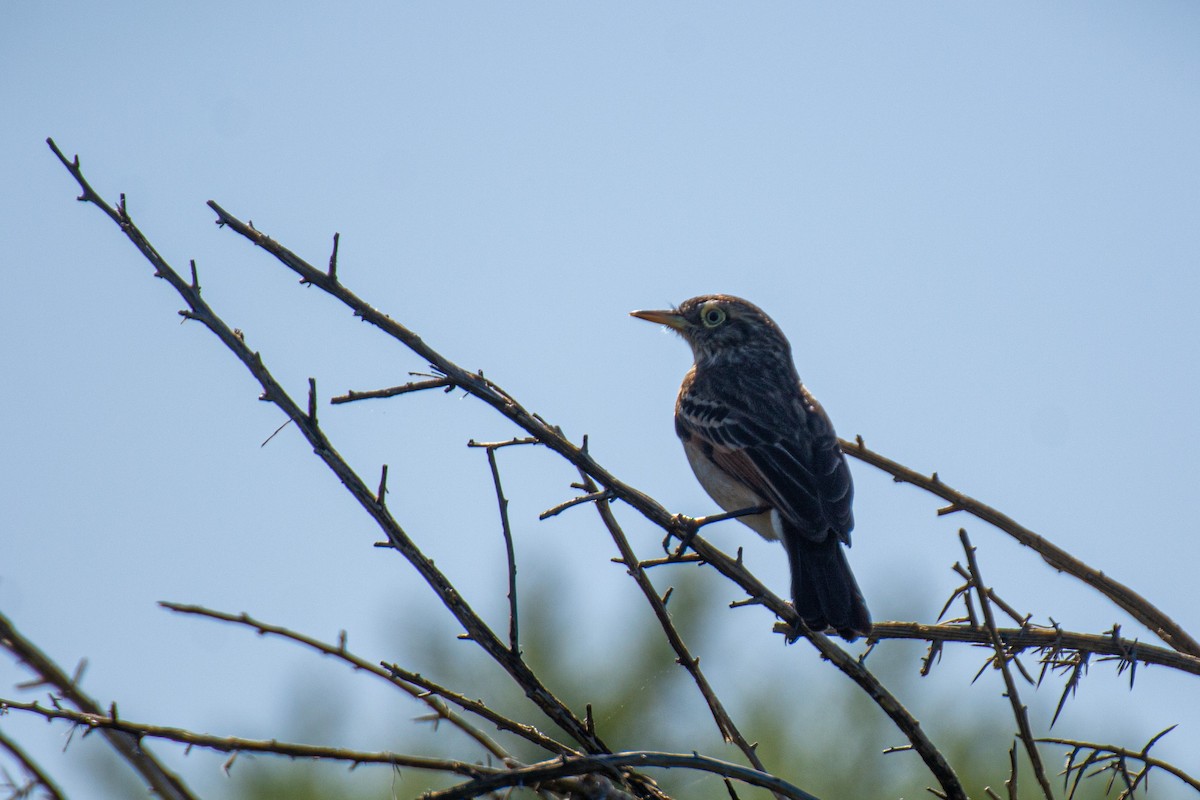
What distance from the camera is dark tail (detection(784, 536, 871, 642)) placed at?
4559 mm

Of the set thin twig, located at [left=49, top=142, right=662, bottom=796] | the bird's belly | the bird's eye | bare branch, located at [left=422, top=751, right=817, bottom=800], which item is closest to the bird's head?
the bird's eye

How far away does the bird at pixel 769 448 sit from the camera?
5.06 m

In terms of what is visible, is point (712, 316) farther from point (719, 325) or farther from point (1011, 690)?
point (1011, 690)

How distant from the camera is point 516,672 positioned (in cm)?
251

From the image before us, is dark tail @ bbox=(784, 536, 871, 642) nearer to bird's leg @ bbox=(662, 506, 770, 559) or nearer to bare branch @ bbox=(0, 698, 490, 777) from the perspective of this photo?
bird's leg @ bbox=(662, 506, 770, 559)

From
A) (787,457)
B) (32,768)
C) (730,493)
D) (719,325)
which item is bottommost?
(32,768)

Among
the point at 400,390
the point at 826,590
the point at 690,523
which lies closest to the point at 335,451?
the point at 400,390

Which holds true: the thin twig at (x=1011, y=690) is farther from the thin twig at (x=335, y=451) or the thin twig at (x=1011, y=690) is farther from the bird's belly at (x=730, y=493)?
the bird's belly at (x=730, y=493)

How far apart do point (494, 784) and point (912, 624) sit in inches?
64.8

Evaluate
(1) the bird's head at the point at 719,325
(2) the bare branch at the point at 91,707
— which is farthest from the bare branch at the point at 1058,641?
(1) the bird's head at the point at 719,325

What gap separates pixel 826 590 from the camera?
16.1ft

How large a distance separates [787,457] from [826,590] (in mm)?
1331

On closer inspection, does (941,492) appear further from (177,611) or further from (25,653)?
(25,653)

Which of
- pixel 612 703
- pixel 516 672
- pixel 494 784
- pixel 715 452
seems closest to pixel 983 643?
pixel 516 672
